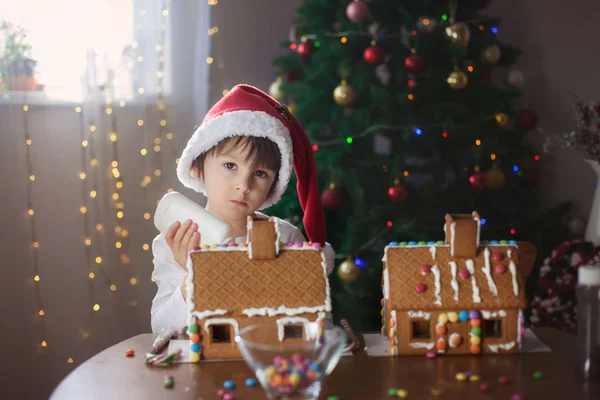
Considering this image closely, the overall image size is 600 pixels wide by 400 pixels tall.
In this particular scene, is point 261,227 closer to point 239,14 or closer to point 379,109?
point 379,109

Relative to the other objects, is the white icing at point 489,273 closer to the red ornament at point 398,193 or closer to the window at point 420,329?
the window at point 420,329

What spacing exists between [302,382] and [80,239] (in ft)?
6.27

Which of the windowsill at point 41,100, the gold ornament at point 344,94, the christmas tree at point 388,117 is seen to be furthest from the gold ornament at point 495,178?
the windowsill at point 41,100

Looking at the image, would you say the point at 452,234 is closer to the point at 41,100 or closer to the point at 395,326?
the point at 395,326

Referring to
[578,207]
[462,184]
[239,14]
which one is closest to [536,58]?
[578,207]

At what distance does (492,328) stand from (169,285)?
88cm

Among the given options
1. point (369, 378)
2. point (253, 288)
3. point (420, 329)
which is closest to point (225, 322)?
point (253, 288)

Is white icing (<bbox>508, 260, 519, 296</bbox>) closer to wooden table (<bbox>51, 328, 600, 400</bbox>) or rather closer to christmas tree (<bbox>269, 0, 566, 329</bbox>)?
wooden table (<bbox>51, 328, 600, 400</bbox>)

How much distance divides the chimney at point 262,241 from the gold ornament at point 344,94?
1296mm

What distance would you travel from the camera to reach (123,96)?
269cm

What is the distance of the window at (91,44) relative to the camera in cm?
250

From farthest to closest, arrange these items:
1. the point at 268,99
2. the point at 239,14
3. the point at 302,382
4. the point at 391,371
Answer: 1. the point at 239,14
2. the point at 268,99
3. the point at 391,371
4. the point at 302,382

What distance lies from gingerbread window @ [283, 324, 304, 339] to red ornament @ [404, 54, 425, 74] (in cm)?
149

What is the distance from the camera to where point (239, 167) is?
173 centimetres
